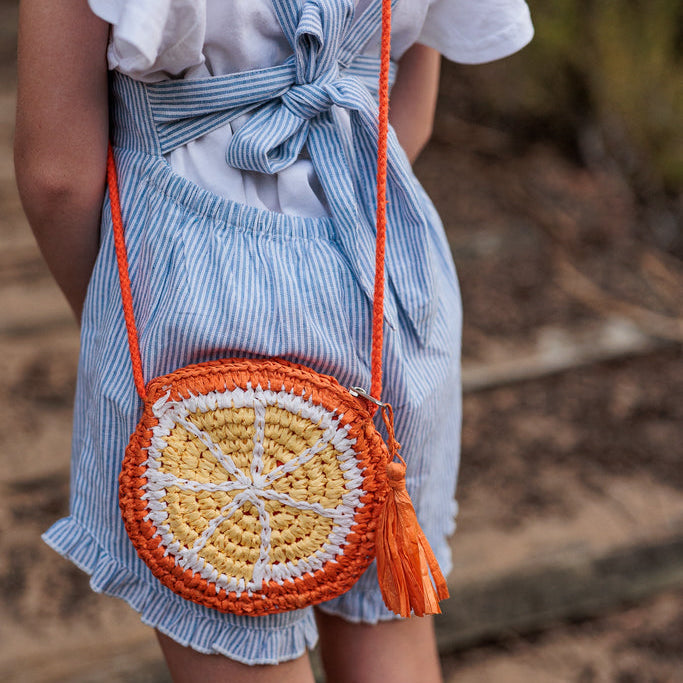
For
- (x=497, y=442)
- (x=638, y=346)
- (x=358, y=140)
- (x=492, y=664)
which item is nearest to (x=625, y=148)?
(x=638, y=346)

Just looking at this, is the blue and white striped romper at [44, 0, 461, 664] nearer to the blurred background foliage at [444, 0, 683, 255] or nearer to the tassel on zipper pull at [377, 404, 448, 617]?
the tassel on zipper pull at [377, 404, 448, 617]

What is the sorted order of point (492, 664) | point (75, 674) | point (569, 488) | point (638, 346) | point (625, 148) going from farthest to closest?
point (625, 148), point (638, 346), point (569, 488), point (492, 664), point (75, 674)

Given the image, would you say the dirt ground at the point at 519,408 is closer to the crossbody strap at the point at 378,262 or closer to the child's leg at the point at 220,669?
the child's leg at the point at 220,669

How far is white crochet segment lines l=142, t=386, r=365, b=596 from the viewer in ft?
2.43

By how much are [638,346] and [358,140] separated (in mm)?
1739

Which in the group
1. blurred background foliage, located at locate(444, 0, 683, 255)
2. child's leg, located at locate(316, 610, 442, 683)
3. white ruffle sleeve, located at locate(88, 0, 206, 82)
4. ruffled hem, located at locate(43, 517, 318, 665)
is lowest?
→ blurred background foliage, located at locate(444, 0, 683, 255)

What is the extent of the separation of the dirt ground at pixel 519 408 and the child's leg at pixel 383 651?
0.73 m

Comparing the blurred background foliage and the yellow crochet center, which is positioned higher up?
the yellow crochet center

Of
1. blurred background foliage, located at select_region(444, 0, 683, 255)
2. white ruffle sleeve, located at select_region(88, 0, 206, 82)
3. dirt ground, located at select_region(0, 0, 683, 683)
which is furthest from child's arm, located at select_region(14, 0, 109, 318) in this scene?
blurred background foliage, located at select_region(444, 0, 683, 255)

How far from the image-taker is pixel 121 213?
80cm

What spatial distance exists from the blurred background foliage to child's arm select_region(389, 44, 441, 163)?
5.78ft

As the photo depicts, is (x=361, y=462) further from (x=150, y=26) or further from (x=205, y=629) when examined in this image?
(x=150, y=26)

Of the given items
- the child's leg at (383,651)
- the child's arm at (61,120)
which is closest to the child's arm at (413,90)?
the child's arm at (61,120)

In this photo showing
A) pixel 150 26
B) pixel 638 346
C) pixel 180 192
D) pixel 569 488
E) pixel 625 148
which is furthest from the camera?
pixel 625 148
